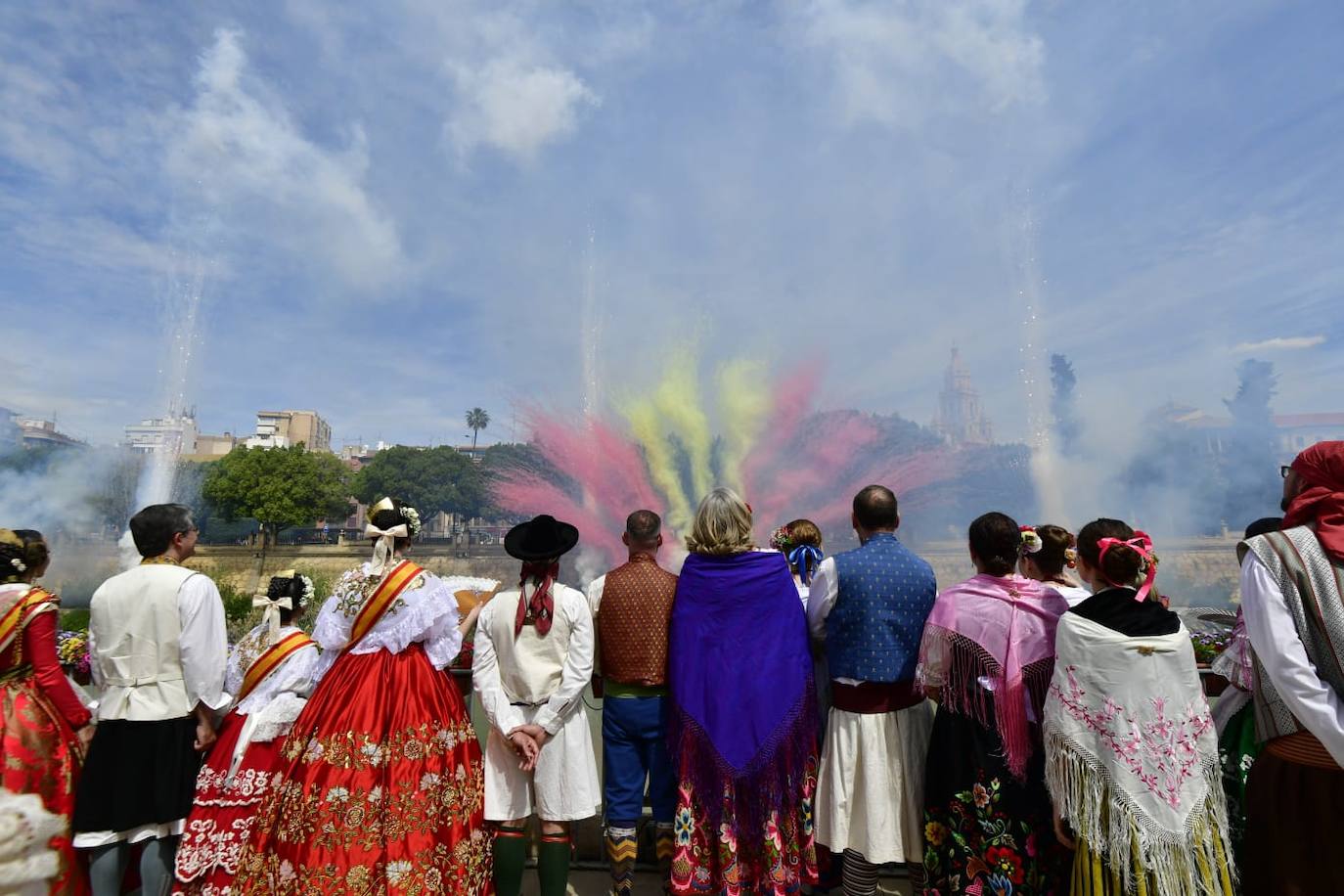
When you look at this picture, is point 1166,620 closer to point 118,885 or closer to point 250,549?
point 118,885

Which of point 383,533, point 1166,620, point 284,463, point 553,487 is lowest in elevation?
point 1166,620

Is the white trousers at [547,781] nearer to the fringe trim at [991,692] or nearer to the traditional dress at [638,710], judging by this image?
the traditional dress at [638,710]

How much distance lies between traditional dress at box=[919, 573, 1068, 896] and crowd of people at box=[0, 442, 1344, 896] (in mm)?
11

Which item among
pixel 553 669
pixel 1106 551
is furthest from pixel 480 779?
pixel 1106 551

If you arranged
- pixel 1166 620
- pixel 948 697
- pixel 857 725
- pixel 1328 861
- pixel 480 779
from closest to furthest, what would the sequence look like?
1. pixel 1328 861
2. pixel 1166 620
3. pixel 948 697
4. pixel 857 725
5. pixel 480 779

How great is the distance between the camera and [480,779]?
3.52 meters

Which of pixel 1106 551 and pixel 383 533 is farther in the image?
pixel 383 533

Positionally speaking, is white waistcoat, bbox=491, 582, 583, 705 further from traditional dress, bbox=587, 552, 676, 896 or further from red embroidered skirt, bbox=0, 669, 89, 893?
red embroidered skirt, bbox=0, 669, 89, 893

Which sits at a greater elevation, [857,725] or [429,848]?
[857,725]

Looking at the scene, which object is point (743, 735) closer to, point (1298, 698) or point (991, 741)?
point (991, 741)

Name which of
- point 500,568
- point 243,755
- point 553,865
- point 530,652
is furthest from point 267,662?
point 500,568

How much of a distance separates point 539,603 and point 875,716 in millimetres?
1719

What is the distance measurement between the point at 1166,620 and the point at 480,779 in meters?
3.15

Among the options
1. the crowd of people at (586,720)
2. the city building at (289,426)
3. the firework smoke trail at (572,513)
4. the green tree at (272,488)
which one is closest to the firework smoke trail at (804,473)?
the firework smoke trail at (572,513)
